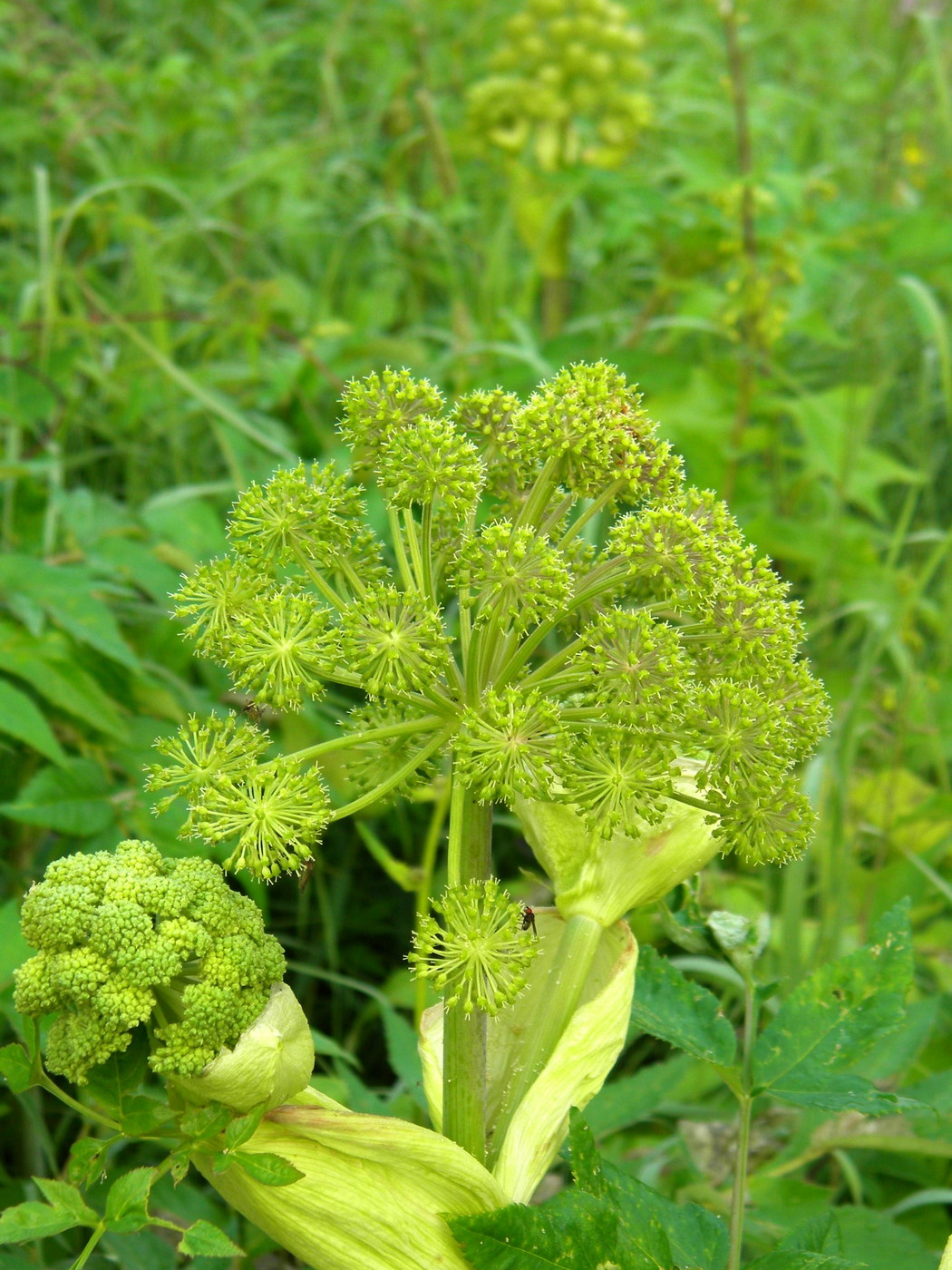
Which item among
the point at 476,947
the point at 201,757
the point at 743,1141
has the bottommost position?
the point at 743,1141

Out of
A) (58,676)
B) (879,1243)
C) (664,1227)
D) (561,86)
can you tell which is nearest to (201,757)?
(664,1227)

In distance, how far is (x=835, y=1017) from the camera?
3.92 ft

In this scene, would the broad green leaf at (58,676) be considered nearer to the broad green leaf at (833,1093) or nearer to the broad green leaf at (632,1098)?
the broad green leaf at (632,1098)

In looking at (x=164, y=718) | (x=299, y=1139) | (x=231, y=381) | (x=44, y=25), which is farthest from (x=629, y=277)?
(x=299, y=1139)

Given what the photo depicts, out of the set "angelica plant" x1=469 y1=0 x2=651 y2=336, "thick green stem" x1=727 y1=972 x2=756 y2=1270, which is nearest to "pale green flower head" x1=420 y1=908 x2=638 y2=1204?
"thick green stem" x1=727 y1=972 x2=756 y2=1270

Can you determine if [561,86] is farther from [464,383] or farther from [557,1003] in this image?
[557,1003]

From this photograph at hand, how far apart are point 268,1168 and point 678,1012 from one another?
1.53ft

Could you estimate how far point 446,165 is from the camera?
3.50 meters

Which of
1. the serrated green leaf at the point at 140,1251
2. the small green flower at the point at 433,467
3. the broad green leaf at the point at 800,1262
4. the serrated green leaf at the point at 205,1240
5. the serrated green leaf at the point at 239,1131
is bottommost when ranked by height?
the serrated green leaf at the point at 140,1251

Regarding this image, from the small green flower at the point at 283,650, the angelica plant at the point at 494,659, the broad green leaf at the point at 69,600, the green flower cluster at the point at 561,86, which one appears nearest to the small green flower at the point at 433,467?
the angelica plant at the point at 494,659

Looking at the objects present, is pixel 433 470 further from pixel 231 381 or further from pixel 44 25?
pixel 44 25

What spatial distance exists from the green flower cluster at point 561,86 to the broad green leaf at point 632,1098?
2699mm

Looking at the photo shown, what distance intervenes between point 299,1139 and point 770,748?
0.51m

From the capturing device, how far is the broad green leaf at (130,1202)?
0.94 metres
